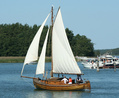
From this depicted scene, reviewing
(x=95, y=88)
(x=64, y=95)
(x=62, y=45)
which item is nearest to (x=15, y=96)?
(x=64, y=95)

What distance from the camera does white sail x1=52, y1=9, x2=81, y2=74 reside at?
50.1 meters

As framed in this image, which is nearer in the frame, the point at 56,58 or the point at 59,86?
the point at 59,86

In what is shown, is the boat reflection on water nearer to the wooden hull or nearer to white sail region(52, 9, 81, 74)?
the wooden hull

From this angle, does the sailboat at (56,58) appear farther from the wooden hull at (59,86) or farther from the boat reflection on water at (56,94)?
the boat reflection on water at (56,94)

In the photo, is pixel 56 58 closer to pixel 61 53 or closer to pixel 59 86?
pixel 61 53

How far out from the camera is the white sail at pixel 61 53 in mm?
50094

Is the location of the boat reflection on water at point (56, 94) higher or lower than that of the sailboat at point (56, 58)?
lower

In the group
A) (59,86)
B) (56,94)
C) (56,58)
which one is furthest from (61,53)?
(56,94)

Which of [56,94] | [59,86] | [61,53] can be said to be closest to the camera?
[56,94]

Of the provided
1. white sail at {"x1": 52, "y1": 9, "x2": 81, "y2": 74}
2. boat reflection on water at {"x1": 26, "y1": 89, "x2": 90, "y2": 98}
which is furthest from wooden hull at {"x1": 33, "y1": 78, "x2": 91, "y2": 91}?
white sail at {"x1": 52, "y1": 9, "x2": 81, "y2": 74}

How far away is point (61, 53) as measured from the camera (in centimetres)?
5078

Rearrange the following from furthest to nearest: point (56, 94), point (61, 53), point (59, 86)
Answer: point (61, 53) < point (59, 86) < point (56, 94)

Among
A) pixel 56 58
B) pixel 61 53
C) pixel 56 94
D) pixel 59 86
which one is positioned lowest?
pixel 56 94

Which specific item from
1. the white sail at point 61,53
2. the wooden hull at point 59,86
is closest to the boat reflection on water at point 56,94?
the wooden hull at point 59,86
